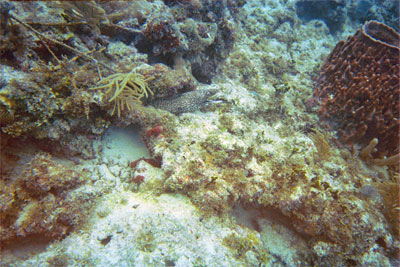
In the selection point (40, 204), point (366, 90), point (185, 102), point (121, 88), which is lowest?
point (40, 204)

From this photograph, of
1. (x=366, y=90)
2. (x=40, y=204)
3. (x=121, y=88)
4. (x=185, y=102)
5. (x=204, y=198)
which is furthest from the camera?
(x=366, y=90)

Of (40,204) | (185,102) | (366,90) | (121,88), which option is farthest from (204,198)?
(366,90)

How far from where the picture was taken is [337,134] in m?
4.98

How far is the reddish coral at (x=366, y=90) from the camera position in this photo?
4785mm

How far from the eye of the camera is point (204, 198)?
3.01 meters

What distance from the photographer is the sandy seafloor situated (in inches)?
99.5

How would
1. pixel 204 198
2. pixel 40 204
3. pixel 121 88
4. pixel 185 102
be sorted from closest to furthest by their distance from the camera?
1. pixel 40 204
2. pixel 121 88
3. pixel 204 198
4. pixel 185 102

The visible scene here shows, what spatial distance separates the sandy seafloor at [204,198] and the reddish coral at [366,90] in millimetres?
571

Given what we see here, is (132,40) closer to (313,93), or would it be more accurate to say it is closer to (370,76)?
(313,93)

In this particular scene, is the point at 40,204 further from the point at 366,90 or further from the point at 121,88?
the point at 366,90

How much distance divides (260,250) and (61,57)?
4.29 m

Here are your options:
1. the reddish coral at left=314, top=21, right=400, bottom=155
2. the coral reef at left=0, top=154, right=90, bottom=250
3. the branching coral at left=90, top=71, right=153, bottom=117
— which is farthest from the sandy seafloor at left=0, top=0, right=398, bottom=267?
the branching coral at left=90, top=71, right=153, bottom=117

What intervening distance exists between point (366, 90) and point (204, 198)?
5032mm

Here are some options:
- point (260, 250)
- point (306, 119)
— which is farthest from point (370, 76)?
point (260, 250)
